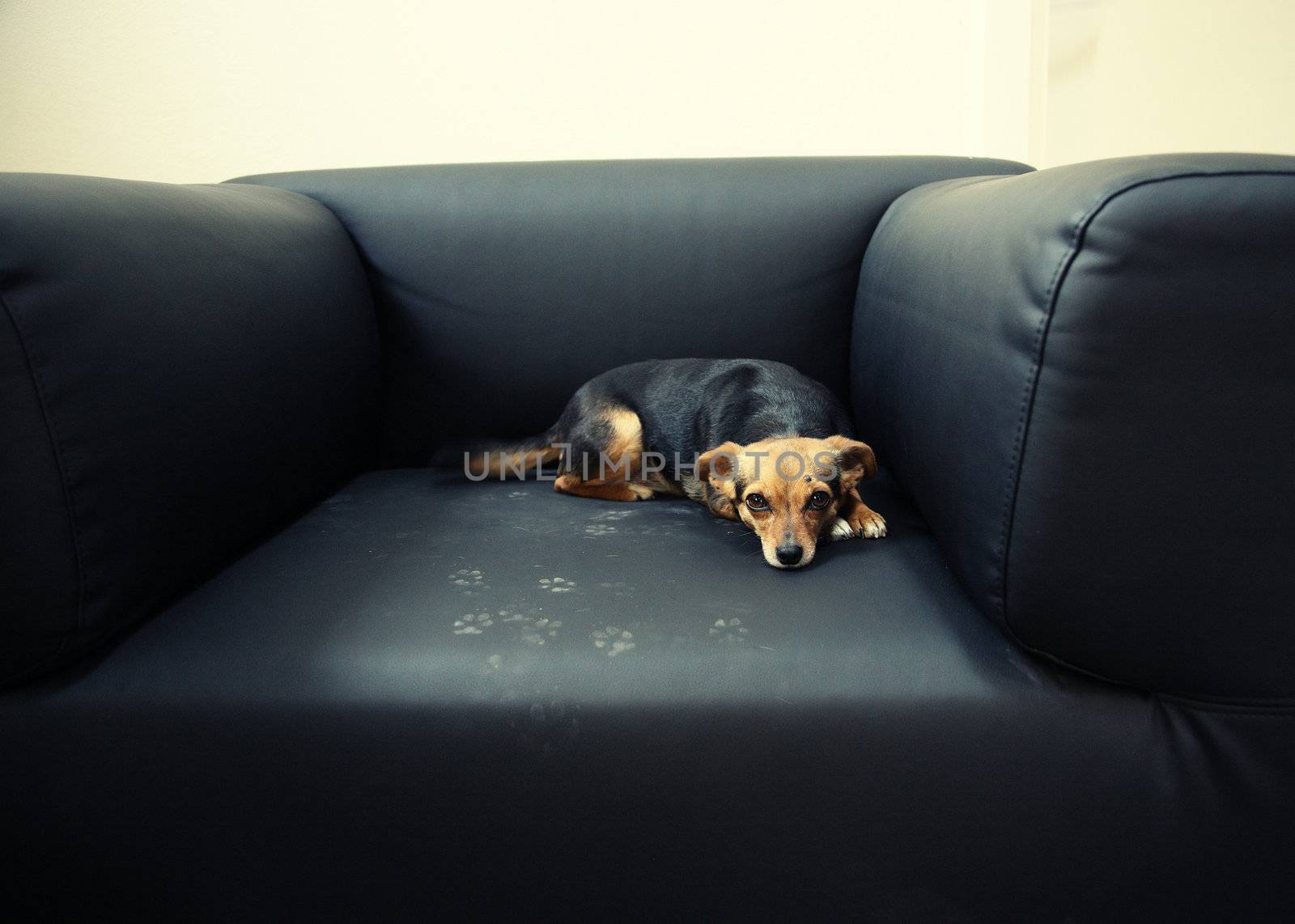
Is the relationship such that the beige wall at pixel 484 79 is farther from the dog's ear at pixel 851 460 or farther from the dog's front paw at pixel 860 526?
the dog's front paw at pixel 860 526

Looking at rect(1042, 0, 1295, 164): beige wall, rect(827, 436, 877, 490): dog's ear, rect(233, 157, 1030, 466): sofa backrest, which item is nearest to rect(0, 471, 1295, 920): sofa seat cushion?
rect(827, 436, 877, 490): dog's ear

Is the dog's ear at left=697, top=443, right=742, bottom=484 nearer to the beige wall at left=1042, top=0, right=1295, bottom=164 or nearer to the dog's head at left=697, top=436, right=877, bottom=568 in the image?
the dog's head at left=697, top=436, right=877, bottom=568

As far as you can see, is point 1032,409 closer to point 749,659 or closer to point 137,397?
point 749,659

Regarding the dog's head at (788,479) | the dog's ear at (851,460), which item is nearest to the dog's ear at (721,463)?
the dog's head at (788,479)

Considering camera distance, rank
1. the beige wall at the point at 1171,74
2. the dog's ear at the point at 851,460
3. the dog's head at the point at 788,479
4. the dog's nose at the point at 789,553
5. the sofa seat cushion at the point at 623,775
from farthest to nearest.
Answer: the beige wall at the point at 1171,74, the dog's ear at the point at 851,460, the dog's head at the point at 788,479, the dog's nose at the point at 789,553, the sofa seat cushion at the point at 623,775

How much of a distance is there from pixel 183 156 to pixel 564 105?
42.5 inches

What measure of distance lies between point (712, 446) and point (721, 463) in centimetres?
18

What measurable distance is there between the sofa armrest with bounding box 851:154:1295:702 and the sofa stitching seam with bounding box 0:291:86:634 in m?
1.04

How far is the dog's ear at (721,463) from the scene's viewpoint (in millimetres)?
1367

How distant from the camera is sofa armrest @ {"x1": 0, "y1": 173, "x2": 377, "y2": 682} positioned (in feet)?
2.81

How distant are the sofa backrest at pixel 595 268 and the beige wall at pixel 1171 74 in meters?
1.20

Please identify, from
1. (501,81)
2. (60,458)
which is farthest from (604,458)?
(501,81)

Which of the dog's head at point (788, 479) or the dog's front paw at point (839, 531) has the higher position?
the dog's head at point (788, 479)

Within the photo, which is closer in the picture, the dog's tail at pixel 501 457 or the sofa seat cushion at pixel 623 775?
the sofa seat cushion at pixel 623 775
